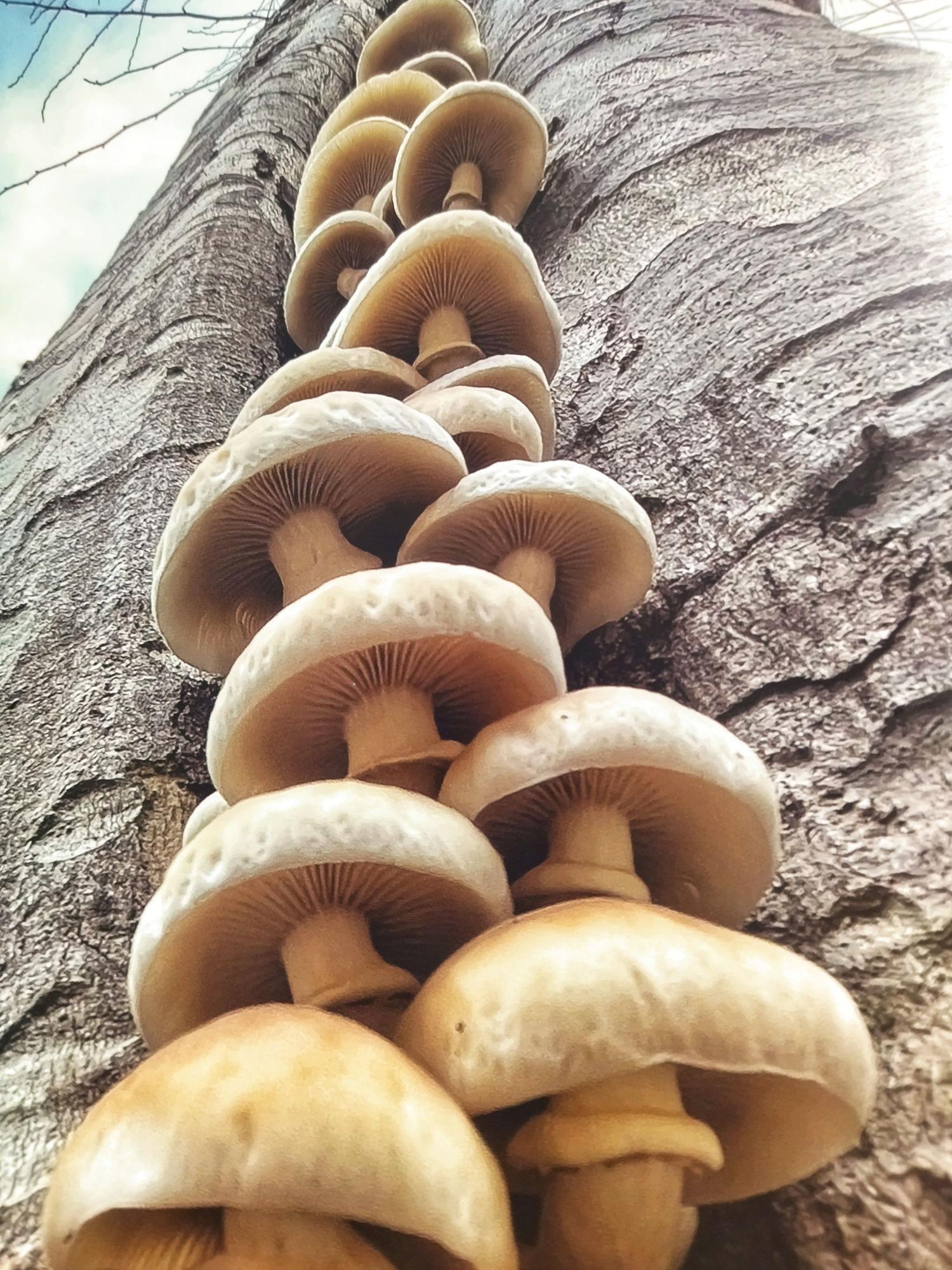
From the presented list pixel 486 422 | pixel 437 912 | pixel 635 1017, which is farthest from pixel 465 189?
pixel 635 1017

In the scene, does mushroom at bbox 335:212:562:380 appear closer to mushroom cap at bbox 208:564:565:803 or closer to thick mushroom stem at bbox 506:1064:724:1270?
mushroom cap at bbox 208:564:565:803

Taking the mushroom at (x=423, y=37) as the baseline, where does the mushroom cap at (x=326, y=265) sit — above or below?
below

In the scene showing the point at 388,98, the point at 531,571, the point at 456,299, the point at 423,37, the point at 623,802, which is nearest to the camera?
A: the point at 623,802

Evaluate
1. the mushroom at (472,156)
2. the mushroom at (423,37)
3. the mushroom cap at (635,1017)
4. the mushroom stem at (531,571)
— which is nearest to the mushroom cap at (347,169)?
the mushroom at (472,156)

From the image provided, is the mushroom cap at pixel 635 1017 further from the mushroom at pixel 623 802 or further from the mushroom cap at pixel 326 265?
the mushroom cap at pixel 326 265

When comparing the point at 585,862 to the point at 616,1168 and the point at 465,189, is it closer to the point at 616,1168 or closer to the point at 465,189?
the point at 616,1168

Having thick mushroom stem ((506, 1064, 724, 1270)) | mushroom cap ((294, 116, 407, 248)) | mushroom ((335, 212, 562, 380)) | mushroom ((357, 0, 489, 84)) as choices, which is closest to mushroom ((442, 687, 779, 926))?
thick mushroom stem ((506, 1064, 724, 1270))
